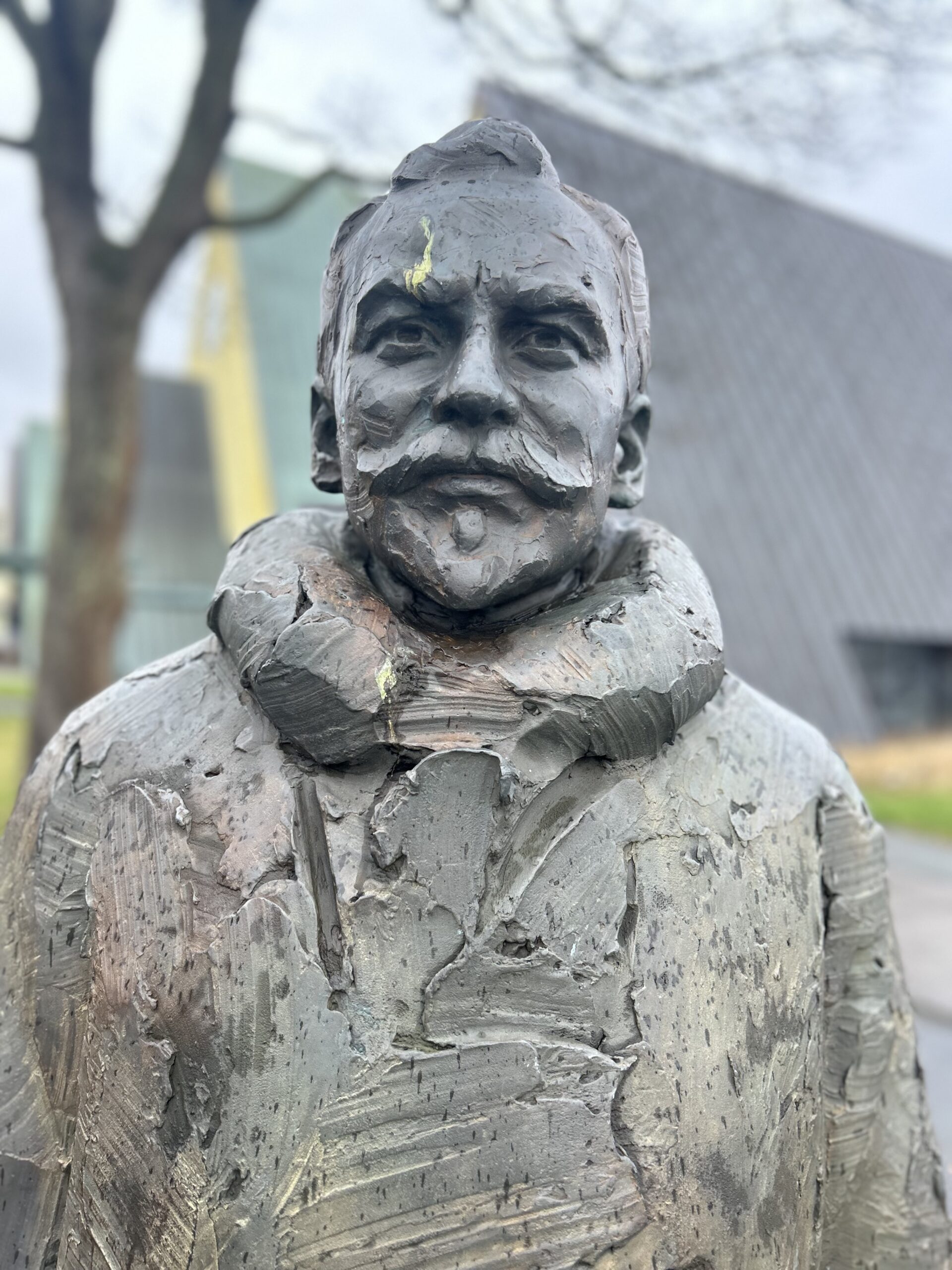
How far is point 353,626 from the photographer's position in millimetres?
1278

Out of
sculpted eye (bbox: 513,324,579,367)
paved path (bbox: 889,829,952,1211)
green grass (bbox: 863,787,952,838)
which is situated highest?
sculpted eye (bbox: 513,324,579,367)

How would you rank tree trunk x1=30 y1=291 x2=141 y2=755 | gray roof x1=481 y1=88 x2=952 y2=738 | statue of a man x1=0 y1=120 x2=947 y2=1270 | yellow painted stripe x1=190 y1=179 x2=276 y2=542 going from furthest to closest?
1. yellow painted stripe x1=190 y1=179 x2=276 y2=542
2. gray roof x1=481 y1=88 x2=952 y2=738
3. tree trunk x1=30 y1=291 x2=141 y2=755
4. statue of a man x1=0 y1=120 x2=947 y2=1270

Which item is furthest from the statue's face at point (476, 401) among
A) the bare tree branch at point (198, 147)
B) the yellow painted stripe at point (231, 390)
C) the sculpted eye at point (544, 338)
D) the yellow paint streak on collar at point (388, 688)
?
the yellow painted stripe at point (231, 390)

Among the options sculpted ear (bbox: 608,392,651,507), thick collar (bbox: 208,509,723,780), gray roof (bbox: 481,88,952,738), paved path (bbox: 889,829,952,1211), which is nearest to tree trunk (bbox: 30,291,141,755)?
gray roof (bbox: 481,88,952,738)

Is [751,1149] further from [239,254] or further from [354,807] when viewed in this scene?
[239,254]

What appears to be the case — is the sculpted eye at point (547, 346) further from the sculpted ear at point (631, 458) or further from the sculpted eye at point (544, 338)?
the sculpted ear at point (631, 458)

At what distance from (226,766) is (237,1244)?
549 millimetres

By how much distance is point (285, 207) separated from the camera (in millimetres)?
6426

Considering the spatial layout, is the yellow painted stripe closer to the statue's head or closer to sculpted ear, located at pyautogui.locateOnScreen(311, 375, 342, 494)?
sculpted ear, located at pyautogui.locateOnScreen(311, 375, 342, 494)

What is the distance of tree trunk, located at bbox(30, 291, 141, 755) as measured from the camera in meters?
5.48

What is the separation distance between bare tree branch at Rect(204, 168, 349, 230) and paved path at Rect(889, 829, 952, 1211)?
507cm

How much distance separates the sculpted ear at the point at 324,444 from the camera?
1508mm

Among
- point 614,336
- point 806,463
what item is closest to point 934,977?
Answer: point 614,336

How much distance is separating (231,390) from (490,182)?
10320 mm
